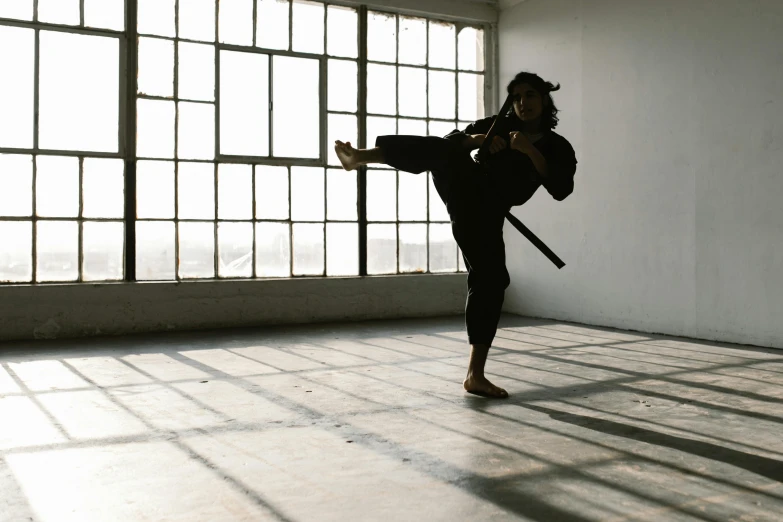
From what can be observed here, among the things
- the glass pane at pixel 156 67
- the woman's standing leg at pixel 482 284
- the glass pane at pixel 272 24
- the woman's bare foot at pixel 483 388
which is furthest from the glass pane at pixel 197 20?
the woman's bare foot at pixel 483 388

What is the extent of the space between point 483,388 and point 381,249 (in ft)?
12.2

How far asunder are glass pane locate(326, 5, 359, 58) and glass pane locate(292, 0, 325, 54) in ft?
0.25

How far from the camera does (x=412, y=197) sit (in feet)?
23.4

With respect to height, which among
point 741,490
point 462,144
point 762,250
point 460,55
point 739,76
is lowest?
point 741,490

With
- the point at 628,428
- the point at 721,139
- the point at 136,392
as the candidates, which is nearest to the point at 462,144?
the point at 628,428

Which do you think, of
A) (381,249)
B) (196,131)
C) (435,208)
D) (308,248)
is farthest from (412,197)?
(196,131)

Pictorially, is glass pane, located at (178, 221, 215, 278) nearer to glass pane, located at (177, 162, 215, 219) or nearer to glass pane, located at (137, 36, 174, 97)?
glass pane, located at (177, 162, 215, 219)

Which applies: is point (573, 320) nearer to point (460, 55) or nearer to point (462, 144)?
point (460, 55)

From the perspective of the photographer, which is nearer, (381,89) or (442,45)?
(381,89)

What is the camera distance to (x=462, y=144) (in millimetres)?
3428

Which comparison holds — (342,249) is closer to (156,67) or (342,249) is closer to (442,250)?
(442,250)

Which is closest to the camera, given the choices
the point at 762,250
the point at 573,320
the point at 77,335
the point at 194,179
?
the point at 762,250

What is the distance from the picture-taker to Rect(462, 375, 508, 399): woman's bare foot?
3311 millimetres

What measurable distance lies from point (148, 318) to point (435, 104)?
3371mm
